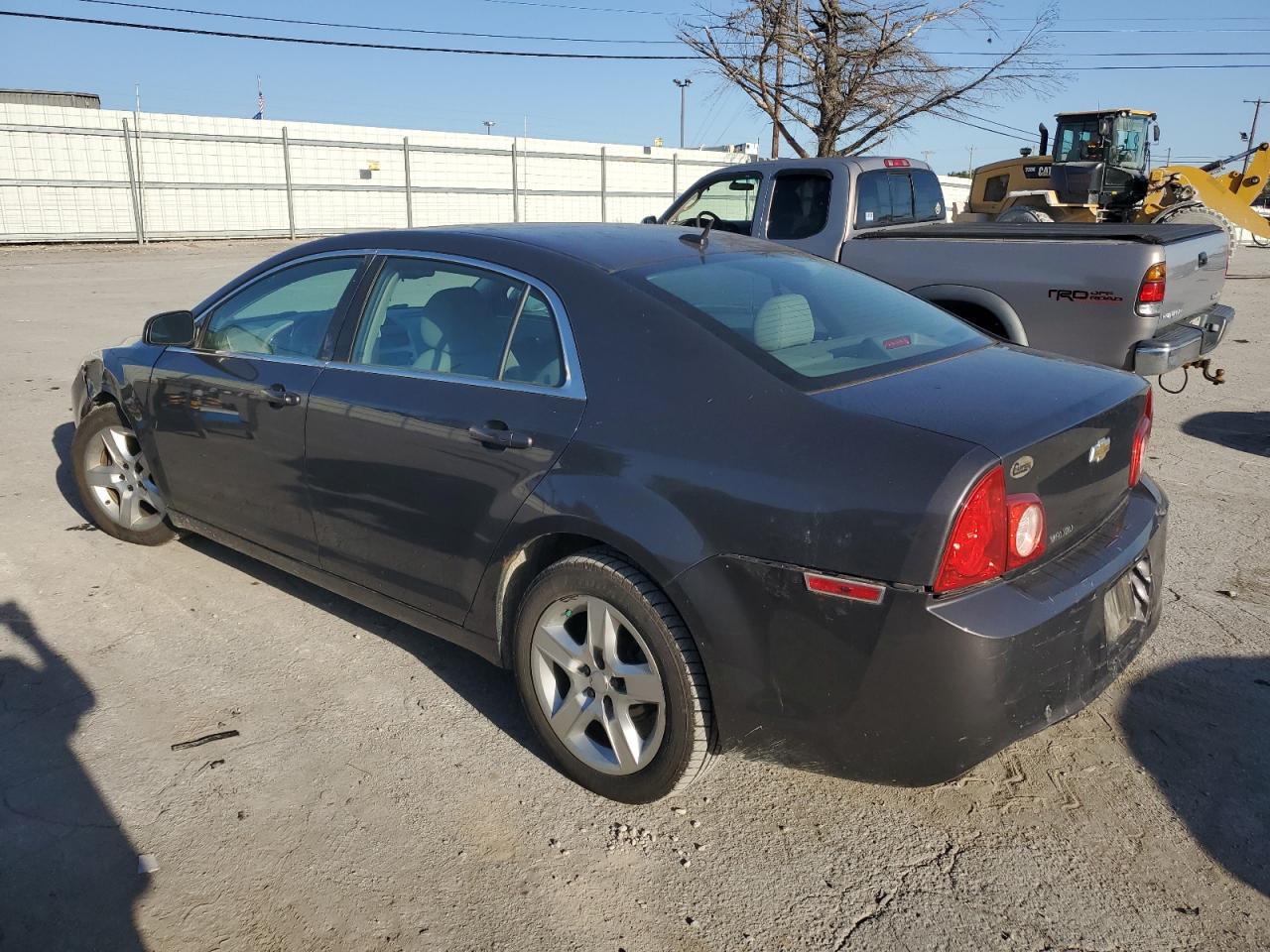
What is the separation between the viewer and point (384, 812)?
9.61 feet

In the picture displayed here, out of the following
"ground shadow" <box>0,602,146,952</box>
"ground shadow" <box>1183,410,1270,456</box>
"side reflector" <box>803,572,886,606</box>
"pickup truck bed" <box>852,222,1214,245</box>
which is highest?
"pickup truck bed" <box>852,222,1214,245</box>

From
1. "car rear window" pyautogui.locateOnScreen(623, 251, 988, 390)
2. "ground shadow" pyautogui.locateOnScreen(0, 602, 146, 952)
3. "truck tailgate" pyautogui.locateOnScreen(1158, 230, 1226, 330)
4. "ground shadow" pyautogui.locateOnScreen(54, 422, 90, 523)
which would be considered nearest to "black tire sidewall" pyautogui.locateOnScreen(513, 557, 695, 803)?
"car rear window" pyautogui.locateOnScreen(623, 251, 988, 390)

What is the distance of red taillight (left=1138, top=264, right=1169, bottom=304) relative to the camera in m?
5.95

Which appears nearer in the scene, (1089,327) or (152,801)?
(152,801)

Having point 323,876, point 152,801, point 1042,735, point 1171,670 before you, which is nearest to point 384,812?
point 323,876

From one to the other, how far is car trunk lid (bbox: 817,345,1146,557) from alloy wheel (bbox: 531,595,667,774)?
0.88 meters

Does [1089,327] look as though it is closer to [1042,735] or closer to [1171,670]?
[1171,670]

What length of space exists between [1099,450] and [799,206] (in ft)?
19.1

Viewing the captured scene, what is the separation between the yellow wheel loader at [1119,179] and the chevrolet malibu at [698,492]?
14.7m

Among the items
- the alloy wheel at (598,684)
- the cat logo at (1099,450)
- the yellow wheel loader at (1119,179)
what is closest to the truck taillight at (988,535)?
the cat logo at (1099,450)

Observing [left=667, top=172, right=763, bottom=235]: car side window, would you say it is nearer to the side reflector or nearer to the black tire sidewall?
the black tire sidewall

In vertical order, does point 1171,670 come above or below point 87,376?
below

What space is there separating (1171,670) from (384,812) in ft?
9.12

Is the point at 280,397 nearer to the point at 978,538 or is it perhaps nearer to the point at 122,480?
the point at 122,480
